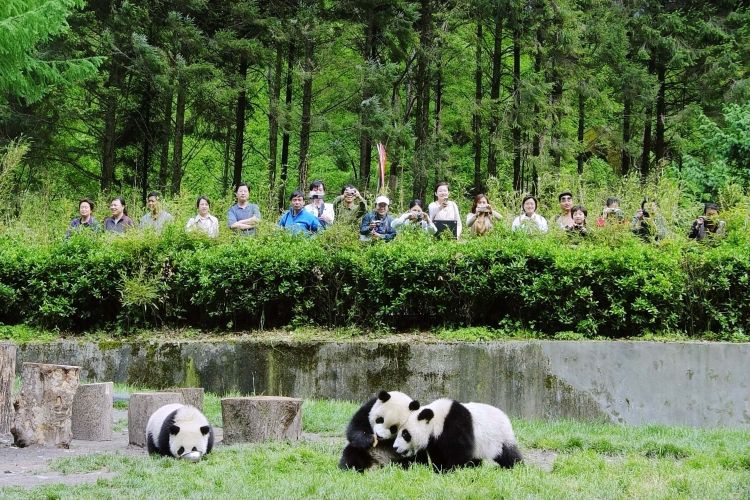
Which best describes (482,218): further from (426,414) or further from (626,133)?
(626,133)

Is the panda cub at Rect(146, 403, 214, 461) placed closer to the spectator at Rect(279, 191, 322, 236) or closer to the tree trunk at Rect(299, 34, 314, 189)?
the spectator at Rect(279, 191, 322, 236)

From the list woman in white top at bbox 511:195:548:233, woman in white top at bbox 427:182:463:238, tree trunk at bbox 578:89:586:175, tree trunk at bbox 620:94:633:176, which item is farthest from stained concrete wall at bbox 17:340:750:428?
tree trunk at bbox 620:94:633:176

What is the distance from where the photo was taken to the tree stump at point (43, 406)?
27.0 feet

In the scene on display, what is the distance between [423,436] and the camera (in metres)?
6.68

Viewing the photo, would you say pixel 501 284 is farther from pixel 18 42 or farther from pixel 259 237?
pixel 18 42

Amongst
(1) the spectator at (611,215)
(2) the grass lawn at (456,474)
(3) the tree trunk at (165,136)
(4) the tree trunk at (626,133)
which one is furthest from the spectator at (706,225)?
(4) the tree trunk at (626,133)

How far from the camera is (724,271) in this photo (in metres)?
11.2

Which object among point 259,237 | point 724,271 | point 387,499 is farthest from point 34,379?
point 724,271

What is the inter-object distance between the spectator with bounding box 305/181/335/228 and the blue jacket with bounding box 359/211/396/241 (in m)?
1.08

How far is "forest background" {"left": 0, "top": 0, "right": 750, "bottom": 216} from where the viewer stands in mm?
25656

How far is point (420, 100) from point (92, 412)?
23385 millimetres

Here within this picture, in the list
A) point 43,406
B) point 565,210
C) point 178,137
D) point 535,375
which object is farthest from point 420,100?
point 43,406

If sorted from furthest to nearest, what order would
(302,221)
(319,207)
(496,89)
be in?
(496,89) < (319,207) < (302,221)

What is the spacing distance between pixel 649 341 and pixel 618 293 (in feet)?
2.57
